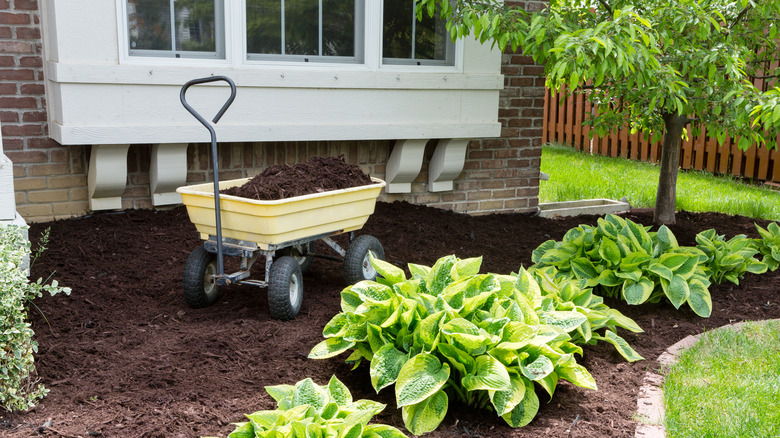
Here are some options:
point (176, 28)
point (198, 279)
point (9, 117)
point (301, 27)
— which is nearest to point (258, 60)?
point (301, 27)

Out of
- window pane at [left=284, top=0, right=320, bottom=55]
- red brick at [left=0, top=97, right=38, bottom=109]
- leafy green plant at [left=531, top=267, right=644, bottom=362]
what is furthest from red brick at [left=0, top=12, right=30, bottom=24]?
leafy green plant at [left=531, top=267, right=644, bottom=362]

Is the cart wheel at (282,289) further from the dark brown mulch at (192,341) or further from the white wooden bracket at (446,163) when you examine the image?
the white wooden bracket at (446,163)

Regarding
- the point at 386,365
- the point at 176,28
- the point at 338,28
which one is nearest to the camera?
the point at 386,365

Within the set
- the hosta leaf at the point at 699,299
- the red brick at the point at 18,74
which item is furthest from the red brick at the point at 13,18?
the hosta leaf at the point at 699,299

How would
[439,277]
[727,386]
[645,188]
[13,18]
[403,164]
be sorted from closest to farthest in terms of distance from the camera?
[727,386], [439,277], [13,18], [403,164], [645,188]

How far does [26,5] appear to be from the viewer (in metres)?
4.50

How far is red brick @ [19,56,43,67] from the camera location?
454 centimetres

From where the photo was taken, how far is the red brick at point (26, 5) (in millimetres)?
4477

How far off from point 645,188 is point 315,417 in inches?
268

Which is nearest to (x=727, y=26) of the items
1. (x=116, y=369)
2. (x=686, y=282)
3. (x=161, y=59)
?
(x=686, y=282)

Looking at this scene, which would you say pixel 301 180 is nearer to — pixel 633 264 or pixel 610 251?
pixel 610 251

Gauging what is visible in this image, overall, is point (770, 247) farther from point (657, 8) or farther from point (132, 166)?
point (132, 166)

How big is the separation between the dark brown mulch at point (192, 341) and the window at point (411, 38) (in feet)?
4.53

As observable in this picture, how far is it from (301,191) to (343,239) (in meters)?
1.56
